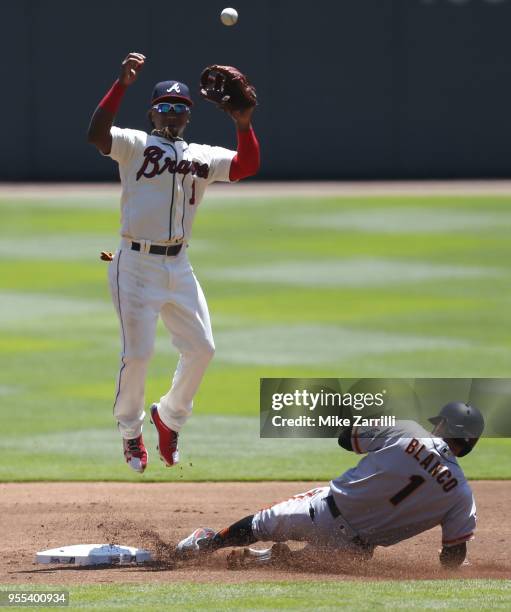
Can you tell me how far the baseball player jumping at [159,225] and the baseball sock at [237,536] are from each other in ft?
2.79

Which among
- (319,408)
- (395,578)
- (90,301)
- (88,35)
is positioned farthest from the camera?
(88,35)

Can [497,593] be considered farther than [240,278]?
No

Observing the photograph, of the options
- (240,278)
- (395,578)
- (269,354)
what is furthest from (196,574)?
(240,278)

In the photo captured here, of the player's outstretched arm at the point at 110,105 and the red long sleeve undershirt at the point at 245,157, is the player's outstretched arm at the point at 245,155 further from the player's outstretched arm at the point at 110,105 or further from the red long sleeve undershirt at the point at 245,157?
the player's outstretched arm at the point at 110,105

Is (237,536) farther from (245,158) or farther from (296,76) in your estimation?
(296,76)

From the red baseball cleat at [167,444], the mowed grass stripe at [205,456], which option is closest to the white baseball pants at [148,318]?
the red baseball cleat at [167,444]

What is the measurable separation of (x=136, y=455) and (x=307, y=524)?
1342 mm

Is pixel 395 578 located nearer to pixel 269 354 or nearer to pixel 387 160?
pixel 269 354

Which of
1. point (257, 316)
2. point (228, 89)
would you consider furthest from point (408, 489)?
point (257, 316)

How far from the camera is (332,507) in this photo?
25.3 feet

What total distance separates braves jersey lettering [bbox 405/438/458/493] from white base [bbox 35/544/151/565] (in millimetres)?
1770

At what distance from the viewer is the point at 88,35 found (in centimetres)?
3166

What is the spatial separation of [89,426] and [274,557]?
5077mm

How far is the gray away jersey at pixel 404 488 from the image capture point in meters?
7.44
